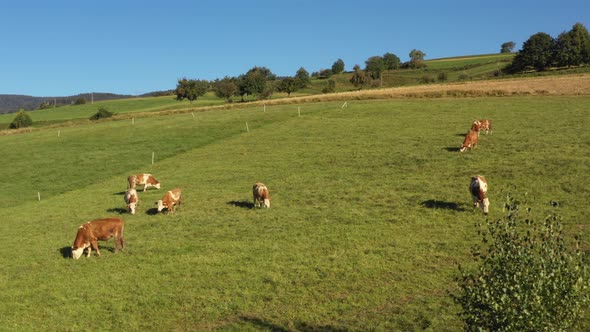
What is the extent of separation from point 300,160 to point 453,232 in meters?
18.6

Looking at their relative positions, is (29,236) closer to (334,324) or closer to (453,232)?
(334,324)

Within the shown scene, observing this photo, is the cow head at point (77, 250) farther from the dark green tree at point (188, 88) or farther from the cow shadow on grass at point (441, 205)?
the dark green tree at point (188, 88)

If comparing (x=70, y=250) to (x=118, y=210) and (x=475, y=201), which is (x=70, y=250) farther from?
(x=475, y=201)

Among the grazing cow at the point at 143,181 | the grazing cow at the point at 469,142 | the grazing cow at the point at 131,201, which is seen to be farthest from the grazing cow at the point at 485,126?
the grazing cow at the point at 131,201

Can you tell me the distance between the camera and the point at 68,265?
751 inches

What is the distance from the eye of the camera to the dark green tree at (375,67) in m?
159

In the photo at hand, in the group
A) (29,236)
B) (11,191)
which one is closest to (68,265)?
(29,236)

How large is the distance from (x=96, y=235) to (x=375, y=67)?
492 feet

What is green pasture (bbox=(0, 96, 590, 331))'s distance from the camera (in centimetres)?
1473

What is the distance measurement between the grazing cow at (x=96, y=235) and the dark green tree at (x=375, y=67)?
5634 inches

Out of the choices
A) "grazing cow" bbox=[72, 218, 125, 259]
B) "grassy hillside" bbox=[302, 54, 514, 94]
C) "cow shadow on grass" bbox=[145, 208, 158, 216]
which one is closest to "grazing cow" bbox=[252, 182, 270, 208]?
"cow shadow on grass" bbox=[145, 208, 158, 216]

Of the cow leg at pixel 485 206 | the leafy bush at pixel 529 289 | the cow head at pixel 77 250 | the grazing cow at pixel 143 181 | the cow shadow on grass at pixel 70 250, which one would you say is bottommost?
the cow shadow on grass at pixel 70 250

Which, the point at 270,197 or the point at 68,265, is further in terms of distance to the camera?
the point at 270,197

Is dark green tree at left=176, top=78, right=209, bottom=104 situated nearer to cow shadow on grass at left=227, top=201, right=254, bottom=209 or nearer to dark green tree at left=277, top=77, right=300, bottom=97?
dark green tree at left=277, top=77, right=300, bottom=97
